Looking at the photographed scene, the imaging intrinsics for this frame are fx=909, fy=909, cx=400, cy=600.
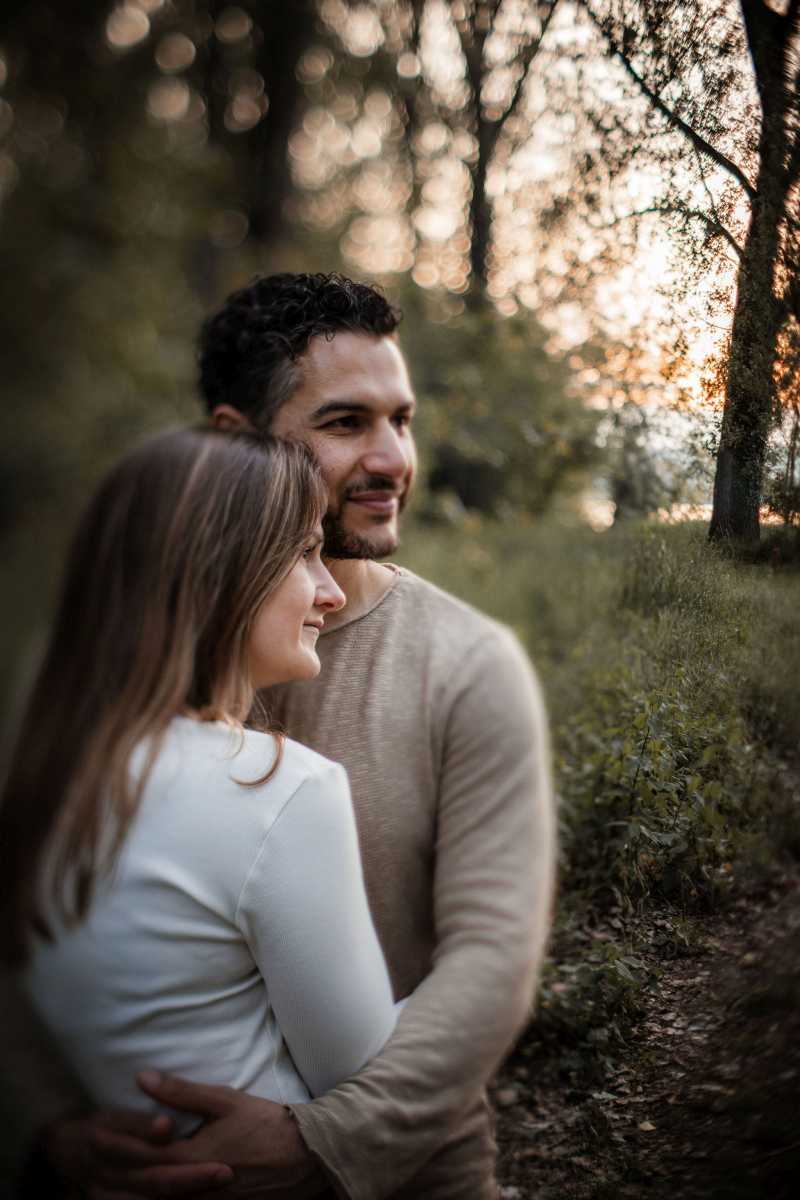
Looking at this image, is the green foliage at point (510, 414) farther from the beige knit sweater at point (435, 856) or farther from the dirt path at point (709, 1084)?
the dirt path at point (709, 1084)

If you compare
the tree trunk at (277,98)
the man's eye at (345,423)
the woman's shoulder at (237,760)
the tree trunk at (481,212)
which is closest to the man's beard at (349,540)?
the man's eye at (345,423)

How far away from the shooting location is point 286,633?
1461mm

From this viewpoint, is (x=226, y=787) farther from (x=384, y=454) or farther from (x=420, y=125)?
(x=420, y=125)

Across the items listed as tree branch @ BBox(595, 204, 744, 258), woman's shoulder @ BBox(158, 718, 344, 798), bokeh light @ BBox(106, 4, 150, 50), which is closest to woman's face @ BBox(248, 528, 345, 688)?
woman's shoulder @ BBox(158, 718, 344, 798)

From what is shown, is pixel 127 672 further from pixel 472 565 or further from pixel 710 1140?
pixel 472 565

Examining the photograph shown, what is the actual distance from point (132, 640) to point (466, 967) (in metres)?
0.68

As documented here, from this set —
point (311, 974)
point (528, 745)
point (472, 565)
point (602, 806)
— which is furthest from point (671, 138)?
point (472, 565)

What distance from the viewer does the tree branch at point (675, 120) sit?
1436mm

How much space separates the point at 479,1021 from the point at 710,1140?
0.38 metres

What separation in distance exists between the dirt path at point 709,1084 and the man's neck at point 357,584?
2.61 feet

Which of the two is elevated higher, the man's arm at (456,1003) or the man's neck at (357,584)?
the man's neck at (357,584)

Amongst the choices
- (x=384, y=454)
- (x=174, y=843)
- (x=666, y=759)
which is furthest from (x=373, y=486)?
(x=174, y=843)

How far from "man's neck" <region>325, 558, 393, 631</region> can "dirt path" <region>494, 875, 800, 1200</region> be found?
2.61ft

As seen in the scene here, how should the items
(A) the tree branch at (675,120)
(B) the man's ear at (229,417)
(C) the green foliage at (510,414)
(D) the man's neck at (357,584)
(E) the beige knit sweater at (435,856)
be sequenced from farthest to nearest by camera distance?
(C) the green foliage at (510,414), (B) the man's ear at (229,417), (D) the man's neck at (357,584), (A) the tree branch at (675,120), (E) the beige knit sweater at (435,856)
